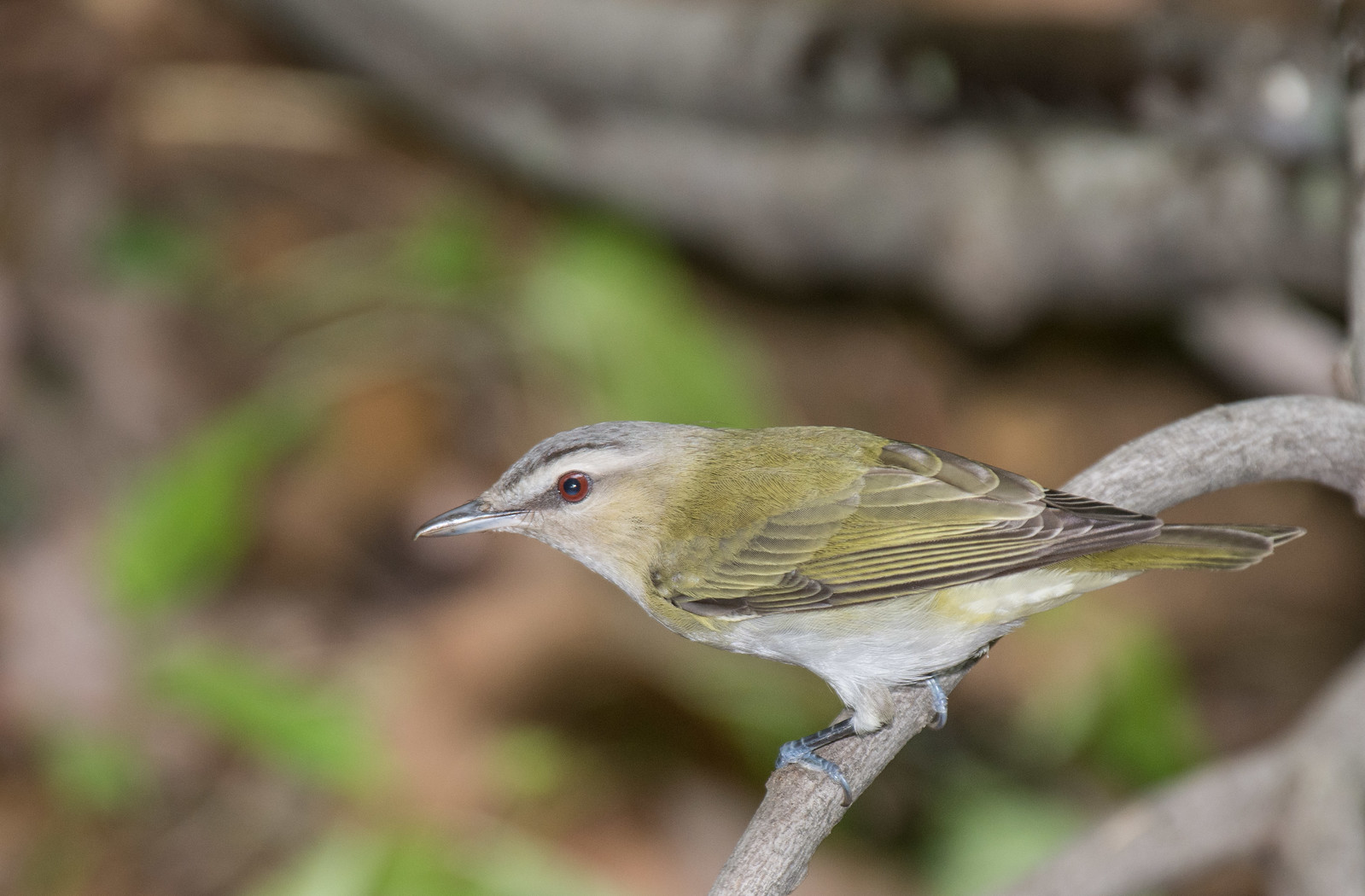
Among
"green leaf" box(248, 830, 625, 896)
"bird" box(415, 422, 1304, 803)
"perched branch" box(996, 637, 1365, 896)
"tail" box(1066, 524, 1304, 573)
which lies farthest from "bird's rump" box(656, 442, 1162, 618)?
"green leaf" box(248, 830, 625, 896)

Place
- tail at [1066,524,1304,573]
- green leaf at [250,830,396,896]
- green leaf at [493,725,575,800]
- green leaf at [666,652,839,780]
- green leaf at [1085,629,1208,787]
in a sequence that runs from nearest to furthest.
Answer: tail at [1066,524,1304,573] < green leaf at [250,830,396,896] < green leaf at [1085,629,1208,787] < green leaf at [666,652,839,780] < green leaf at [493,725,575,800]

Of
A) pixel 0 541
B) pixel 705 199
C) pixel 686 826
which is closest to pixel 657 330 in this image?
pixel 705 199

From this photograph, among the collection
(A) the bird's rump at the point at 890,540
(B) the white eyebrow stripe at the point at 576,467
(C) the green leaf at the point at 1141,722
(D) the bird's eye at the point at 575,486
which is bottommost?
(C) the green leaf at the point at 1141,722

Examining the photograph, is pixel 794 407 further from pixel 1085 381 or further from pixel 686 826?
pixel 686 826

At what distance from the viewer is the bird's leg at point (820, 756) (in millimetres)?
2923

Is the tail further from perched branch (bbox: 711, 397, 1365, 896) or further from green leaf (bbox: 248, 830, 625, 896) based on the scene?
green leaf (bbox: 248, 830, 625, 896)

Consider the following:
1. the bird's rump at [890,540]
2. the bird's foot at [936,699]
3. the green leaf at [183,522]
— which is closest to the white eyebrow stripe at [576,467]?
the bird's rump at [890,540]

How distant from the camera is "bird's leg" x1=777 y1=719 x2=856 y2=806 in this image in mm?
2923

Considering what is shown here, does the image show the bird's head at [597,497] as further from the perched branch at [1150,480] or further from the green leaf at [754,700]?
the green leaf at [754,700]

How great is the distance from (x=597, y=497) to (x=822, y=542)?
58 cm

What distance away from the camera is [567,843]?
511 centimetres

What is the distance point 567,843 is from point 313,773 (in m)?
1.02

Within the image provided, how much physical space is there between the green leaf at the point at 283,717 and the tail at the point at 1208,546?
3.08m

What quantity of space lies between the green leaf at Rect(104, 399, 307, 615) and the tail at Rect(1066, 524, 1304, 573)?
12.4 feet
